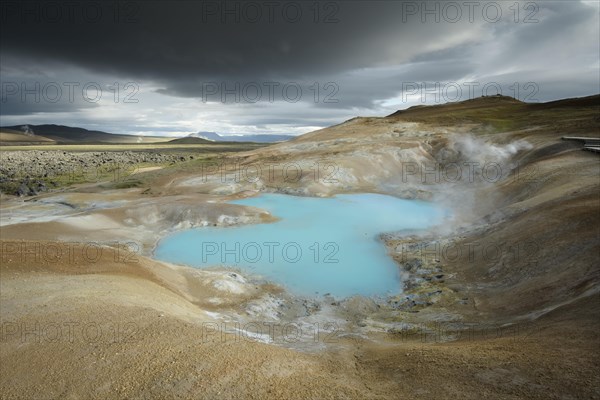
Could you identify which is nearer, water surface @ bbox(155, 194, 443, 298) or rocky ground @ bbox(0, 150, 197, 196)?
water surface @ bbox(155, 194, 443, 298)

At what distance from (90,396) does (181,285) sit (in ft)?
33.9

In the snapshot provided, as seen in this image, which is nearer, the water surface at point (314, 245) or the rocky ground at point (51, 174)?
the water surface at point (314, 245)

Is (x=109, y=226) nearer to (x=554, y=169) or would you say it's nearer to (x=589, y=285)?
(x=589, y=285)

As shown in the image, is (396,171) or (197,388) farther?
(396,171)

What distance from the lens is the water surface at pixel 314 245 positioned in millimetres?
23125

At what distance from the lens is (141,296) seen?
13602mm

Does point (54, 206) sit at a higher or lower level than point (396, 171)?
lower

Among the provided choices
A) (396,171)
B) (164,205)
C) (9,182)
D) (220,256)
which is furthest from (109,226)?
(9,182)

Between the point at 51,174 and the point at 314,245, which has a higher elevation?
the point at 51,174

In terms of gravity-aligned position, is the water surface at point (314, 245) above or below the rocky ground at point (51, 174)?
below

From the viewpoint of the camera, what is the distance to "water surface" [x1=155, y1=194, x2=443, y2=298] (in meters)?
23.1

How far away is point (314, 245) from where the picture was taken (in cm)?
2919

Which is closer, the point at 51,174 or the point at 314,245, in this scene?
the point at 314,245

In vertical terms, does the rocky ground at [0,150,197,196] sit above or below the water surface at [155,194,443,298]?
above
